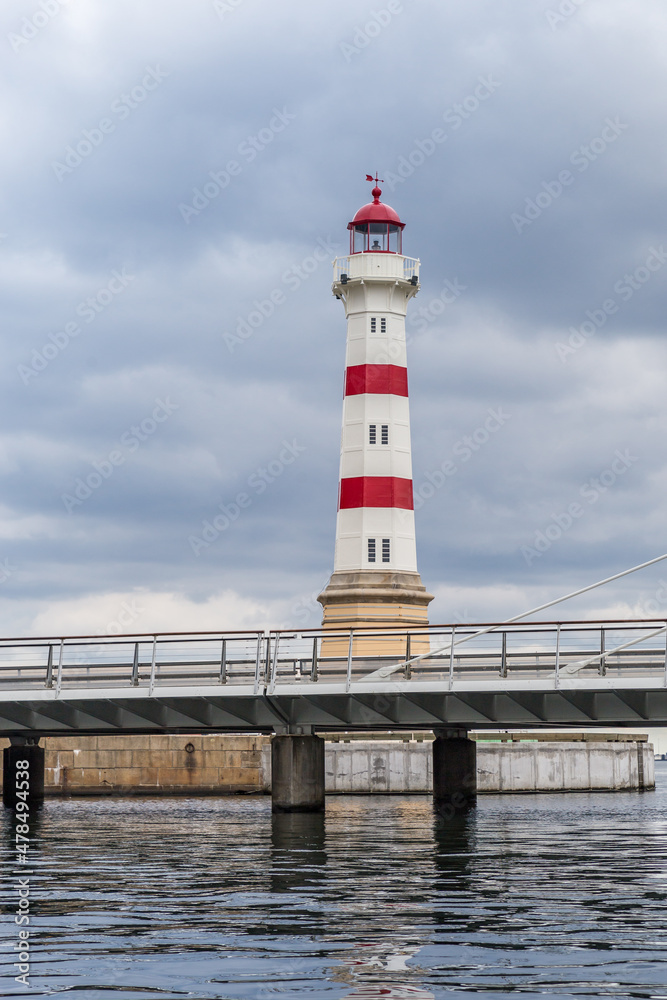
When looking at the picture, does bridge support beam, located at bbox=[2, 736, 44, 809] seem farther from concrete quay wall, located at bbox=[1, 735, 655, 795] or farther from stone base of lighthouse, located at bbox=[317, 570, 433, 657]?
stone base of lighthouse, located at bbox=[317, 570, 433, 657]

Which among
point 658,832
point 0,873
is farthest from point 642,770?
point 0,873

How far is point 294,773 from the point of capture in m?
35.1

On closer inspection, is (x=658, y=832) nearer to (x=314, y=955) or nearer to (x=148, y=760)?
(x=314, y=955)

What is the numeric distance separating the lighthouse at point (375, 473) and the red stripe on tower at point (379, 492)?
4cm

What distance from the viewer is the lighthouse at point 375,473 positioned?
55.0 metres

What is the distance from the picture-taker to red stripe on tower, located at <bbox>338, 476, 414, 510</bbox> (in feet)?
182

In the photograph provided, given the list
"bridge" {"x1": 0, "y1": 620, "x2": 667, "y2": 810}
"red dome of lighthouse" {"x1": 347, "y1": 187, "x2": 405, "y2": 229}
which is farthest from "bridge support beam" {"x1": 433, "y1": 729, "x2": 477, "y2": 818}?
"red dome of lighthouse" {"x1": 347, "y1": 187, "x2": 405, "y2": 229}

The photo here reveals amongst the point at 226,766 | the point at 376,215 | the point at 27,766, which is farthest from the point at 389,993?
the point at 376,215

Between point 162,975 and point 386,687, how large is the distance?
1926 cm

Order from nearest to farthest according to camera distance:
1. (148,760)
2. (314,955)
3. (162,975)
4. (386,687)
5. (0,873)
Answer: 1. (162,975)
2. (314,955)
3. (0,873)
4. (386,687)
5. (148,760)

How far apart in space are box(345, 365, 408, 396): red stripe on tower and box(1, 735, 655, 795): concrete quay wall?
15386mm

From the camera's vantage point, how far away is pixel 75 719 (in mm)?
34562

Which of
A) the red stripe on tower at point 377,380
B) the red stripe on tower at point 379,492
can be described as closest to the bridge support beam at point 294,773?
the red stripe on tower at point 379,492

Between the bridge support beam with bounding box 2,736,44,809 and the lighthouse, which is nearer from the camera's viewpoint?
the bridge support beam with bounding box 2,736,44,809
